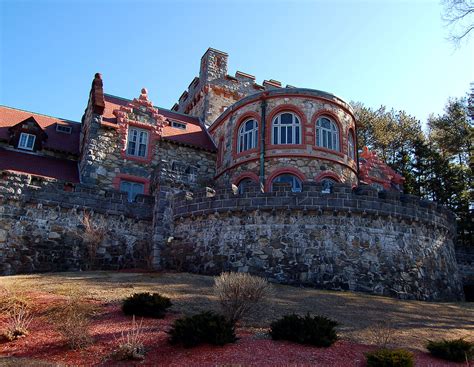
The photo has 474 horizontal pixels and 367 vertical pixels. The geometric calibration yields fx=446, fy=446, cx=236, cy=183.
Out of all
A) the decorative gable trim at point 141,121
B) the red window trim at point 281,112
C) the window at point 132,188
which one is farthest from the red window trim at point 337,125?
the window at point 132,188

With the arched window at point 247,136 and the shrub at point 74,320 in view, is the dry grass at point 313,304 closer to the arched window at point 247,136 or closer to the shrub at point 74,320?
the shrub at point 74,320

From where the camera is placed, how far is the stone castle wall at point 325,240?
1609 cm

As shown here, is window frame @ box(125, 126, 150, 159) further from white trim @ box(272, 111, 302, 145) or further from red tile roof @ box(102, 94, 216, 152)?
white trim @ box(272, 111, 302, 145)

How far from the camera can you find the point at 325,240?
1645 centimetres

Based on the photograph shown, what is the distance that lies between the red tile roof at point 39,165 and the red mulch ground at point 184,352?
14.6m

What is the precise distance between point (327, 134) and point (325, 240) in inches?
355

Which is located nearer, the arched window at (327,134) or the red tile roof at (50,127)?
the arched window at (327,134)

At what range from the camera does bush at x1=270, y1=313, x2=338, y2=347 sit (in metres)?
8.69

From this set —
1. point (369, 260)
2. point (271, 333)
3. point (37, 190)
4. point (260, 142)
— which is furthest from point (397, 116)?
point (271, 333)

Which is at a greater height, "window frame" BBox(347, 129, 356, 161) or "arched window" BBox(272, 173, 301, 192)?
"window frame" BBox(347, 129, 356, 161)

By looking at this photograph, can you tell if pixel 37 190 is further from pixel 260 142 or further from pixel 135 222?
pixel 260 142

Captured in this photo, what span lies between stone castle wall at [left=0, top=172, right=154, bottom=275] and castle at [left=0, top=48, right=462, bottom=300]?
0.14 ft

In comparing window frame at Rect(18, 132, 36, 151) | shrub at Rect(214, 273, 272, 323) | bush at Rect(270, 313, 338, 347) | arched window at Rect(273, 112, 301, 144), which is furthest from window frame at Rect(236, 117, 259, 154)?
bush at Rect(270, 313, 338, 347)

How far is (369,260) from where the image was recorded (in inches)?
642
